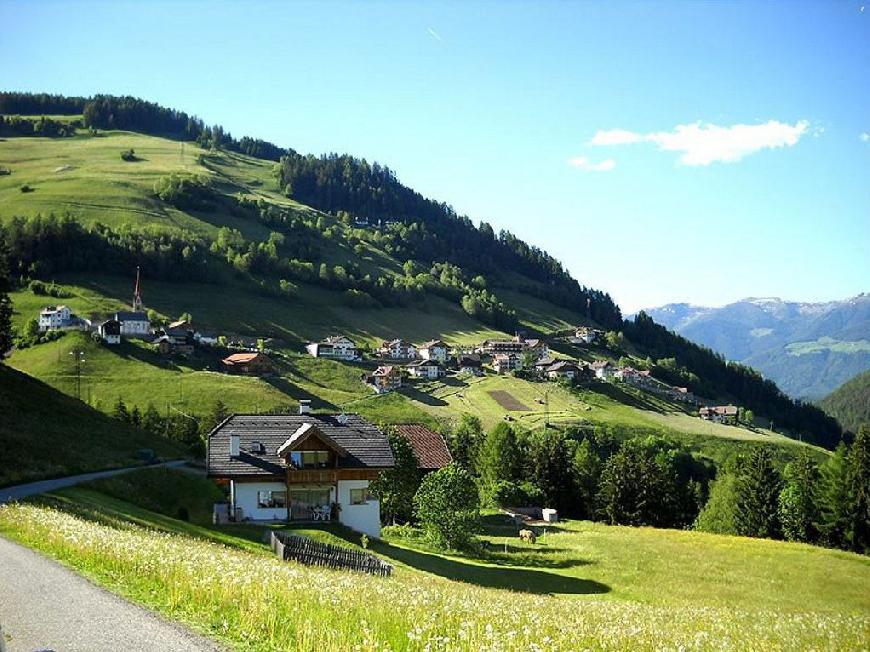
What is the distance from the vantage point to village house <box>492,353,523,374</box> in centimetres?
19175

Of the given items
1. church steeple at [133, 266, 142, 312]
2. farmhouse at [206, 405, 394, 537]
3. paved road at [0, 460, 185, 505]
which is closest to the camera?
paved road at [0, 460, 185, 505]

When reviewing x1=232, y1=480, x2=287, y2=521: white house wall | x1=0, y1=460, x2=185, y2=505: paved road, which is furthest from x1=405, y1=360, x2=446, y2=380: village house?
x1=232, y1=480, x2=287, y2=521: white house wall

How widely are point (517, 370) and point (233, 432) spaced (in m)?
140

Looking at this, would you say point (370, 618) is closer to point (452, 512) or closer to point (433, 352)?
point (452, 512)

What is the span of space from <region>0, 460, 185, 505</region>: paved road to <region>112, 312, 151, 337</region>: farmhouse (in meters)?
100

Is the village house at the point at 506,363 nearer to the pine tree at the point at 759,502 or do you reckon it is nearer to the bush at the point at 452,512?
the pine tree at the point at 759,502

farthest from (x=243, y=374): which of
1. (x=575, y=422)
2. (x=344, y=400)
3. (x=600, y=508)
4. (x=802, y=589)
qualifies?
(x=802, y=589)

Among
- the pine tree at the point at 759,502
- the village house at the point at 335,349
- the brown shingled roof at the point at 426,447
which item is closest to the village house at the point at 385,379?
the village house at the point at 335,349

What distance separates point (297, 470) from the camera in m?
49.3

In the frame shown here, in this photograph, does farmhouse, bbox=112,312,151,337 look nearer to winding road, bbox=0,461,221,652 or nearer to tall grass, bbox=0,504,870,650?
tall grass, bbox=0,504,870,650

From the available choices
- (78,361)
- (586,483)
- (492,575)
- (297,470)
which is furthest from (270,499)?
(78,361)

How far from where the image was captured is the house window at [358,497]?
51.1 metres

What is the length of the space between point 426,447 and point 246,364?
76.6m

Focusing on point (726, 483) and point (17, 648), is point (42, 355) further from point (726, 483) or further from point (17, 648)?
point (17, 648)
